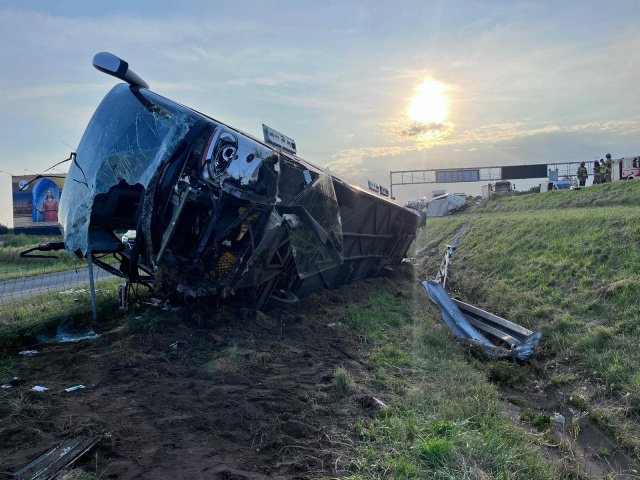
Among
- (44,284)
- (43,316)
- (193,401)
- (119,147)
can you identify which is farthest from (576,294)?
(44,284)

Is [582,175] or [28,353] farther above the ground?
[582,175]

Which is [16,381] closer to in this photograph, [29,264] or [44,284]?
[44,284]

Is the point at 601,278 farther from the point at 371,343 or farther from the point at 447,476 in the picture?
the point at 447,476

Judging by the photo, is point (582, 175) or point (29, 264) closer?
point (29, 264)

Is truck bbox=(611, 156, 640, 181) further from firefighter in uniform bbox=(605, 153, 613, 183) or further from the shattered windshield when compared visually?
the shattered windshield

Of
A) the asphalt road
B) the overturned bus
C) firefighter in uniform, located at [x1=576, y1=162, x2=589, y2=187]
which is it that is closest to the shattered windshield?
the overturned bus

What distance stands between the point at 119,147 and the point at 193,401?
326cm

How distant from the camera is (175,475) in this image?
2.87 m

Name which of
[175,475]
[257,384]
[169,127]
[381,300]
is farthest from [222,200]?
[381,300]

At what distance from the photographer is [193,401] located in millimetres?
3994

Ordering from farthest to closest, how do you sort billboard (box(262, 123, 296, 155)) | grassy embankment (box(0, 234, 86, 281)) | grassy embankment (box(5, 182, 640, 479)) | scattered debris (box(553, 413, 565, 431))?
grassy embankment (box(0, 234, 86, 281))
billboard (box(262, 123, 296, 155))
scattered debris (box(553, 413, 565, 431))
grassy embankment (box(5, 182, 640, 479))

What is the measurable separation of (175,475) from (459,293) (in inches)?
358

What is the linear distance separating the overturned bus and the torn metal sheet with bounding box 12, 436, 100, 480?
2578mm

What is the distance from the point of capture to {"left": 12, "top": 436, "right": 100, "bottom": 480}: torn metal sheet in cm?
279
